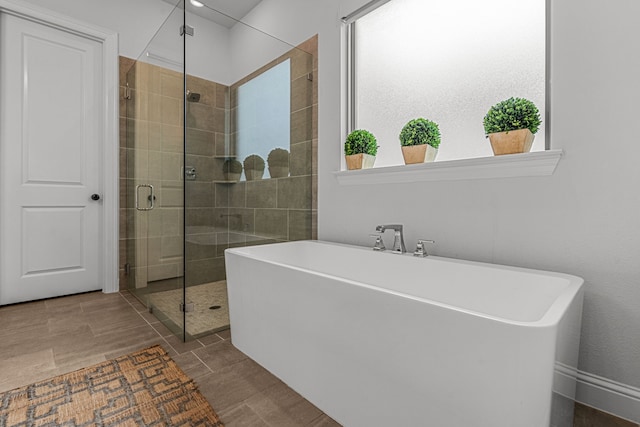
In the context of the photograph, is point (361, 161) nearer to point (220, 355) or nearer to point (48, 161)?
point (220, 355)

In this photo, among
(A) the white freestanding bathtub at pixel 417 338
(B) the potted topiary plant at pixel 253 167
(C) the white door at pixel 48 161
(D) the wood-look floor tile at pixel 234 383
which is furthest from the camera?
(C) the white door at pixel 48 161

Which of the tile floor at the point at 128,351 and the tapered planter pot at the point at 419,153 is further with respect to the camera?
the tapered planter pot at the point at 419,153

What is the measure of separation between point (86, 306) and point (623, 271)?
3.36m

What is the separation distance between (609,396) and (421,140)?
138 cm

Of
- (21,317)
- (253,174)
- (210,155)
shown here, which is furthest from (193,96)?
(21,317)

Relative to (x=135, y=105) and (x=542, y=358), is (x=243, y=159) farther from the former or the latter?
(x=542, y=358)

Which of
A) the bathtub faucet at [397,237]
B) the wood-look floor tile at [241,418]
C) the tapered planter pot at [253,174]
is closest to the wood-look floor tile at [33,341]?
the wood-look floor tile at [241,418]

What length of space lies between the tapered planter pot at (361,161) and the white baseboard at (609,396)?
1481mm

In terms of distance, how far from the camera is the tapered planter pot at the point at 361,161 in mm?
2047

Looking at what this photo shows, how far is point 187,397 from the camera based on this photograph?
1342mm

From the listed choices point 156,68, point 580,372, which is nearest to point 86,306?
point 156,68

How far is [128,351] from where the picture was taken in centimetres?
177

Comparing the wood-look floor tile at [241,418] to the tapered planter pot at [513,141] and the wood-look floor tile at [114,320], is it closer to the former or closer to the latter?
the wood-look floor tile at [114,320]

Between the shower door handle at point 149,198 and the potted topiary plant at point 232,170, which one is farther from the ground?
the potted topiary plant at point 232,170
